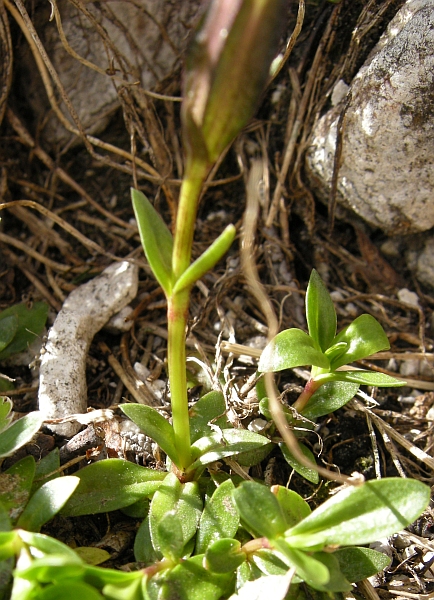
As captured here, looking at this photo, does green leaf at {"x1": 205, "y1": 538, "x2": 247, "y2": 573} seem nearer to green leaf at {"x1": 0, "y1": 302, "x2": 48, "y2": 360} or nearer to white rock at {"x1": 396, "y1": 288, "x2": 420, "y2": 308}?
green leaf at {"x1": 0, "y1": 302, "x2": 48, "y2": 360}

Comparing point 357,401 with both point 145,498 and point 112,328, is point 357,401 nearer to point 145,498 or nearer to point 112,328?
point 145,498

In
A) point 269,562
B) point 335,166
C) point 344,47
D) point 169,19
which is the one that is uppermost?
point 169,19

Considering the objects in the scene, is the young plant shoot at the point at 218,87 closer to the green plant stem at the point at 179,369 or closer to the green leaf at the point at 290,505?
the green plant stem at the point at 179,369

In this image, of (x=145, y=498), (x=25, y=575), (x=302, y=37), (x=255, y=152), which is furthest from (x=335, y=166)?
(x=25, y=575)

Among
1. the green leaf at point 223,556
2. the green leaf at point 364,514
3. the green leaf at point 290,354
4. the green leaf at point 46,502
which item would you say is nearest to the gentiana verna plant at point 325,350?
the green leaf at point 290,354

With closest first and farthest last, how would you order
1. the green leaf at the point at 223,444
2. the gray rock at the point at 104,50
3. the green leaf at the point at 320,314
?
the green leaf at the point at 223,444, the green leaf at the point at 320,314, the gray rock at the point at 104,50

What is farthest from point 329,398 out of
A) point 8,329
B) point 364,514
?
point 8,329
